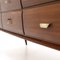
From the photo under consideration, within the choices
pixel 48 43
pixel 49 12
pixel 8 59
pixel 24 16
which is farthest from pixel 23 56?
pixel 49 12

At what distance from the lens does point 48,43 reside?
75 centimetres

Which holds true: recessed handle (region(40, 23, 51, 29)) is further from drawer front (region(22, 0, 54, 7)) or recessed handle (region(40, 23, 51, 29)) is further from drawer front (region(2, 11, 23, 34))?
drawer front (region(2, 11, 23, 34))

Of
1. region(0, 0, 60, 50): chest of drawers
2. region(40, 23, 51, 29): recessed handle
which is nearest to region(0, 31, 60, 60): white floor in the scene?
region(0, 0, 60, 50): chest of drawers

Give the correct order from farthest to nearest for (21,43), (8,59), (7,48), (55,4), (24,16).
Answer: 1. (21,43)
2. (7,48)
3. (8,59)
4. (24,16)
5. (55,4)

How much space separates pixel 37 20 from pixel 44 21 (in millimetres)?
71

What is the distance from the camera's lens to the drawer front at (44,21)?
674 millimetres

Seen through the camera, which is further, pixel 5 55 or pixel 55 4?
pixel 5 55

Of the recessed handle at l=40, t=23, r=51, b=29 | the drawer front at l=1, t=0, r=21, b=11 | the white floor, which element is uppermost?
the drawer front at l=1, t=0, r=21, b=11

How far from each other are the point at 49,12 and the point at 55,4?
6 centimetres

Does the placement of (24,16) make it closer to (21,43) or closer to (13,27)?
(13,27)

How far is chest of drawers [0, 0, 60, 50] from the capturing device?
2.25ft

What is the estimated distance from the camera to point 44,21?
0.75m

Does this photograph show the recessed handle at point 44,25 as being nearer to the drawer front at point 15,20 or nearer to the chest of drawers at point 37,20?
the chest of drawers at point 37,20

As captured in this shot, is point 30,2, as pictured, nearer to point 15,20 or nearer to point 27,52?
point 15,20
